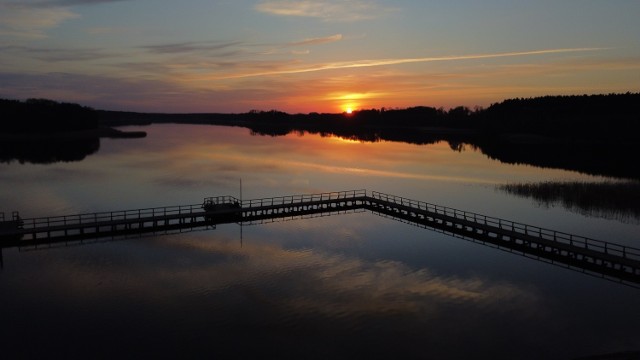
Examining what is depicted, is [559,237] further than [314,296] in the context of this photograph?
Yes

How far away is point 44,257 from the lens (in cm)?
3384

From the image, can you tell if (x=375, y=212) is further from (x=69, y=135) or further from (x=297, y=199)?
(x=69, y=135)

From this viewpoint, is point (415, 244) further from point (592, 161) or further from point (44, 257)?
point (592, 161)

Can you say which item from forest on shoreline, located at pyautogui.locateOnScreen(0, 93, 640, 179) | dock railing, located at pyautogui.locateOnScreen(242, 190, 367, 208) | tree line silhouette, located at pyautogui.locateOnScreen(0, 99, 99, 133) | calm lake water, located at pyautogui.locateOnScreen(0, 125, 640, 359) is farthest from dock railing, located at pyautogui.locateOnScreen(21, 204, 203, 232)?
tree line silhouette, located at pyautogui.locateOnScreen(0, 99, 99, 133)

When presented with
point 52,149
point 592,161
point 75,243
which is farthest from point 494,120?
point 75,243

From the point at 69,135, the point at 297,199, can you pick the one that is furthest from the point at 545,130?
the point at 69,135

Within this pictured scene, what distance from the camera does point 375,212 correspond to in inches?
1977

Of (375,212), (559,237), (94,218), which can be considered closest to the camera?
(559,237)

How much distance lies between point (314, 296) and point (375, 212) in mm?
24081

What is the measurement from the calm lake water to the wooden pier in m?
1.77

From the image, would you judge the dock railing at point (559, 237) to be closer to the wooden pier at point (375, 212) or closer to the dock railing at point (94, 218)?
the wooden pier at point (375, 212)

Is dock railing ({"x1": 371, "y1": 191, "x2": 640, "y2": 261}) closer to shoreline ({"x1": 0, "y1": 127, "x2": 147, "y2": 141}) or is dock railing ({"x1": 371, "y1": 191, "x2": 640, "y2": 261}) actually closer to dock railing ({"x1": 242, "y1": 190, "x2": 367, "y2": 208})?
dock railing ({"x1": 242, "y1": 190, "x2": 367, "y2": 208})

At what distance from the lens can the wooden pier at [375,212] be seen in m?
32.4

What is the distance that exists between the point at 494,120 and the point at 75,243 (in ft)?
542
